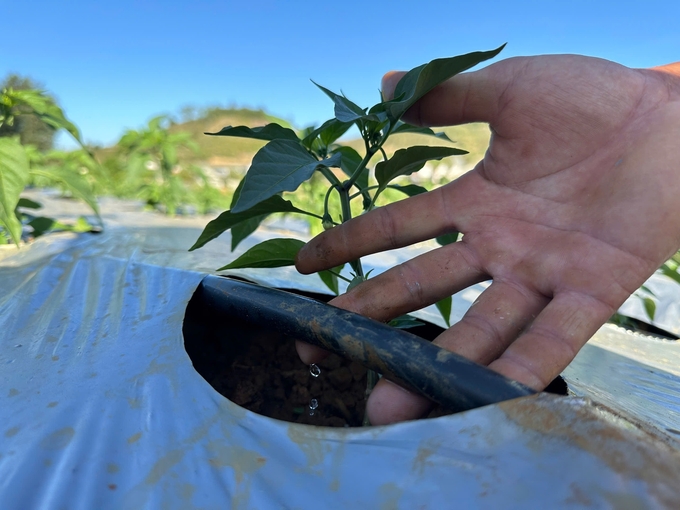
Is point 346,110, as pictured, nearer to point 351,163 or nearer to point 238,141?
point 351,163

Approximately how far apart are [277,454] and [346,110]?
1.44 ft

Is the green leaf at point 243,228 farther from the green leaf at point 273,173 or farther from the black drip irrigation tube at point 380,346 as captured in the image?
the green leaf at point 273,173

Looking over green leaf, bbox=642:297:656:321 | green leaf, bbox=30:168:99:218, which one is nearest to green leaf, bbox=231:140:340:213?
green leaf, bbox=30:168:99:218

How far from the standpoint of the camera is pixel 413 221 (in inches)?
33.8

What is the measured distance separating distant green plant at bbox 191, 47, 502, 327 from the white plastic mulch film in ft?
0.80

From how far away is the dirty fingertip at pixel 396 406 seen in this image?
0.58 metres

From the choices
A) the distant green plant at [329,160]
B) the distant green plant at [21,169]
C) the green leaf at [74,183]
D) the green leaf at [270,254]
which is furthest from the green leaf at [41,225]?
the green leaf at [270,254]

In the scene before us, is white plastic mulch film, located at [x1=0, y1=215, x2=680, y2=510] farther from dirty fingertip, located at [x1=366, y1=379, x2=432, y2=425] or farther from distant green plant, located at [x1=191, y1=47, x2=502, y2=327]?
distant green plant, located at [x1=191, y1=47, x2=502, y2=327]

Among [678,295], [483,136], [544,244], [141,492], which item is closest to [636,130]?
[544,244]

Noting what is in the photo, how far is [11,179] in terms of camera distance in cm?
115

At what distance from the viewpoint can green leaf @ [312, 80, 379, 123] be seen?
61 centimetres

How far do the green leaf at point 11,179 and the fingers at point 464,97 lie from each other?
0.93 meters

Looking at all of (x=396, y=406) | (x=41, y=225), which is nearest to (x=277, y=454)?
(x=396, y=406)

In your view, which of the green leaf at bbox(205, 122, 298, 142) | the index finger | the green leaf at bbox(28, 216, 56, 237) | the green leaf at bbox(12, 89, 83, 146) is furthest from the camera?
the green leaf at bbox(28, 216, 56, 237)
